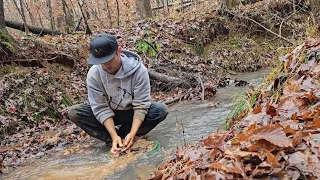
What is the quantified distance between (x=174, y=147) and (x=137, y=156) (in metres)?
0.41

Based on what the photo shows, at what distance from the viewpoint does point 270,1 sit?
12.4 metres

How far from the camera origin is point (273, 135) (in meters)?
1.99

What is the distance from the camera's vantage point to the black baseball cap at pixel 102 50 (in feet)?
12.5

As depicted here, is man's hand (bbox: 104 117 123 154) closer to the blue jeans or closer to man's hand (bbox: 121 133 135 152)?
man's hand (bbox: 121 133 135 152)

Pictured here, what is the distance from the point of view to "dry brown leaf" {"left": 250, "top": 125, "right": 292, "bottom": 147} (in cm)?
191

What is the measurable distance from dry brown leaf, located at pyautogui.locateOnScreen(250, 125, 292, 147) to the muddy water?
1.45 m

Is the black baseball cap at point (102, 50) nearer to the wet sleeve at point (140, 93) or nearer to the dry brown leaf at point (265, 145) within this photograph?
the wet sleeve at point (140, 93)

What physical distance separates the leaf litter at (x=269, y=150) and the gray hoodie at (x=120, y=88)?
5.47ft

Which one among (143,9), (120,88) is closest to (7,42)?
(120,88)

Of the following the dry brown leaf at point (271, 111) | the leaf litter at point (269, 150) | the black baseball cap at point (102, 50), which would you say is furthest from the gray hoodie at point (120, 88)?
the dry brown leaf at point (271, 111)

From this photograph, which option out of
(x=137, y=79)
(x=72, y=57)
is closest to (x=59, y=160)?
(x=137, y=79)

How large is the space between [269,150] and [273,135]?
93 millimetres

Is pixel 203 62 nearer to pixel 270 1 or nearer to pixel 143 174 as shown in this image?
pixel 270 1

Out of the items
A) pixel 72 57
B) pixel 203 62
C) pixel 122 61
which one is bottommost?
pixel 203 62
